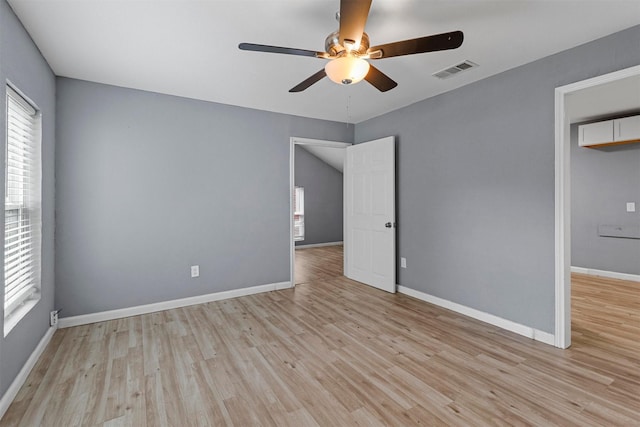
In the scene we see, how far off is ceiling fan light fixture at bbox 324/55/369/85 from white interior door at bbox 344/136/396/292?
2.31 meters

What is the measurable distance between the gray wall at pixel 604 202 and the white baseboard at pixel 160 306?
490 centimetres

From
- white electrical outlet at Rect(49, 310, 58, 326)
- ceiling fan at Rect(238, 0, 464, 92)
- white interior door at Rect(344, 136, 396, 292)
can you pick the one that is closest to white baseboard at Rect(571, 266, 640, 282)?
white interior door at Rect(344, 136, 396, 292)

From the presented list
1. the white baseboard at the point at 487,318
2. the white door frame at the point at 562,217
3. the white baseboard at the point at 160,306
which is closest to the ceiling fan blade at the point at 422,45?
the white door frame at the point at 562,217

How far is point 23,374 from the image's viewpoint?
6.94 feet

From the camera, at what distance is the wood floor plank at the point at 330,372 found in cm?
179

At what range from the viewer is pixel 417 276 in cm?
388

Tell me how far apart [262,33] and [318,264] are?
4.46m

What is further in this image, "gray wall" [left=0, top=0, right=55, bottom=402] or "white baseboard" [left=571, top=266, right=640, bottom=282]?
"white baseboard" [left=571, top=266, right=640, bottom=282]

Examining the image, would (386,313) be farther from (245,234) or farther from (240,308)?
(245,234)

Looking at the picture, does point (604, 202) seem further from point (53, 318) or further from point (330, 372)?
point (53, 318)

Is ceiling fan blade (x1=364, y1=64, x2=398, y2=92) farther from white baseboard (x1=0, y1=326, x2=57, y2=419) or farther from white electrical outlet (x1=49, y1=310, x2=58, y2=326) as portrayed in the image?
white electrical outlet (x1=49, y1=310, x2=58, y2=326)

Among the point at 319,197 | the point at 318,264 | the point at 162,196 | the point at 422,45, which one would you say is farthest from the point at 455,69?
the point at 319,197

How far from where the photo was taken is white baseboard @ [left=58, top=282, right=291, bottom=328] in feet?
10.1

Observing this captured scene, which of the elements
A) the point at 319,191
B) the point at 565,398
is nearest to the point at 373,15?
the point at 565,398
